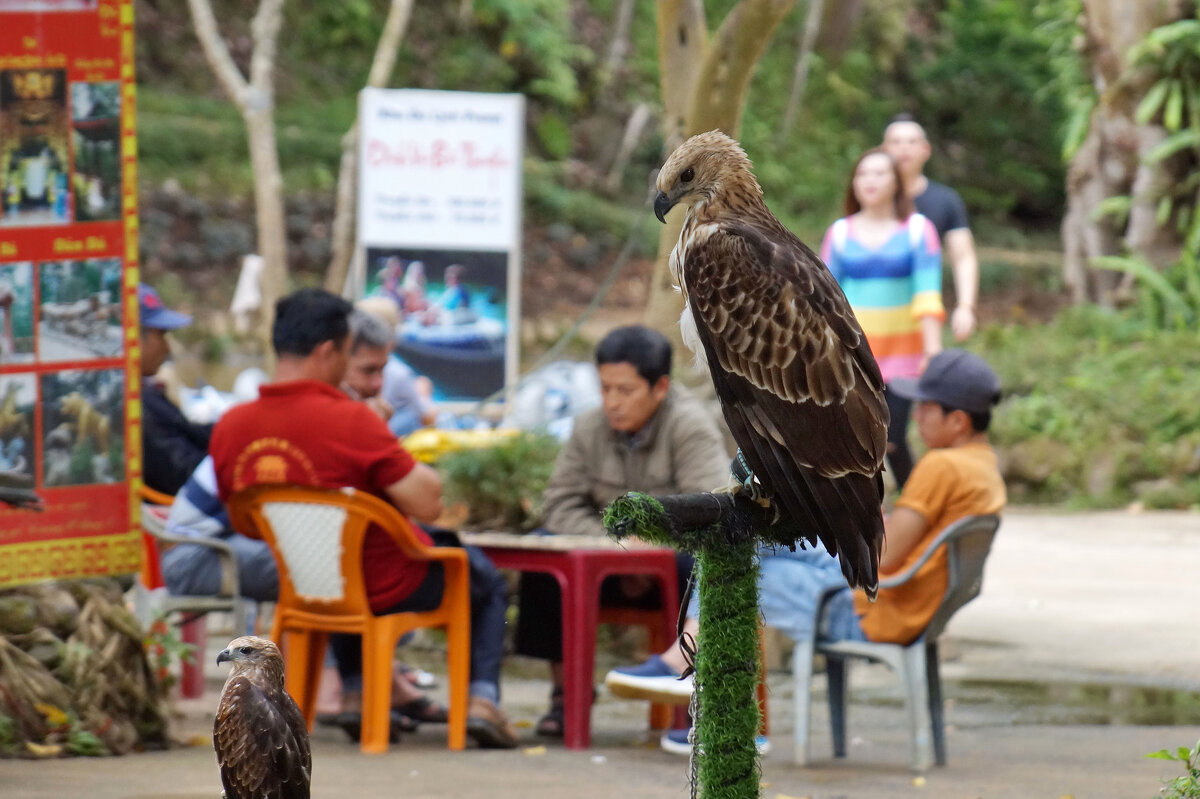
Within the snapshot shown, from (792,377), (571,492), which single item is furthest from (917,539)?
(792,377)

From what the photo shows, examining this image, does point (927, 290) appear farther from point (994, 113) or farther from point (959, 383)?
point (994, 113)

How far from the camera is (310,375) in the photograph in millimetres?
5891

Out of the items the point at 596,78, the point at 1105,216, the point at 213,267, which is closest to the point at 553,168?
the point at 596,78

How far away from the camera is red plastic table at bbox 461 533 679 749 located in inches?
231

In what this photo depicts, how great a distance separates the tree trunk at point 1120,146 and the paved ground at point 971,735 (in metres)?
6.59

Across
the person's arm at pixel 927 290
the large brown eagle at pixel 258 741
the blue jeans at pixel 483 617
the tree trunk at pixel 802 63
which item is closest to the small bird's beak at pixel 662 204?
the large brown eagle at pixel 258 741

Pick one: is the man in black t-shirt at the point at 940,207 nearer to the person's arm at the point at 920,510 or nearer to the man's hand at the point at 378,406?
the person's arm at the point at 920,510

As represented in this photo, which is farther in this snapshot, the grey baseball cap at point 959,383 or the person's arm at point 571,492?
the person's arm at point 571,492

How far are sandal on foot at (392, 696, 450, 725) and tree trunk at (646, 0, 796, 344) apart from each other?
2.35 metres

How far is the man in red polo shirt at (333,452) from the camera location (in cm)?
566

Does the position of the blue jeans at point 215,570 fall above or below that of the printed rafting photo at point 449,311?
below

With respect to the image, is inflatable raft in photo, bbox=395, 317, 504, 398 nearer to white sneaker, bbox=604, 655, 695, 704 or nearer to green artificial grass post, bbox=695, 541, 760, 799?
white sneaker, bbox=604, 655, 695, 704

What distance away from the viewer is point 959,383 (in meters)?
5.67

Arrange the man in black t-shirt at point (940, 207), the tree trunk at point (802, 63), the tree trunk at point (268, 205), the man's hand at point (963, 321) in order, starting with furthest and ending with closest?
the tree trunk at point (802, 63), the tree trunk at point (268, 205), the man in black t-shirt at point (940, 207), the man's hand at point (963, 321)
